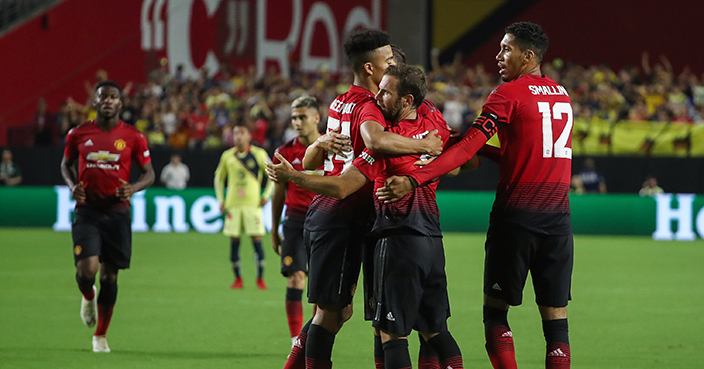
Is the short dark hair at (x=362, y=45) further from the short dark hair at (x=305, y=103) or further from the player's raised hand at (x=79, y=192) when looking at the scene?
the player's raised hand at (x=79, y=192)

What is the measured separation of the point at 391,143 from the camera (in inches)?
193

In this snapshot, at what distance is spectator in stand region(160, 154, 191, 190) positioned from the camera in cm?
2211

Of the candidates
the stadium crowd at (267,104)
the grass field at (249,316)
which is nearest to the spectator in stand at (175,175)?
the stadium crowd at (267,104)

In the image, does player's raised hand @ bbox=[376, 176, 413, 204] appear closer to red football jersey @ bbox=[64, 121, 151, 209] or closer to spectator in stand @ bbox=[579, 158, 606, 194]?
red football jersey @ bbox=[64, 121, 151, 209]

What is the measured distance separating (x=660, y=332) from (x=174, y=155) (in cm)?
1566

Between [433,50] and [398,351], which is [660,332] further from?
[433,50]

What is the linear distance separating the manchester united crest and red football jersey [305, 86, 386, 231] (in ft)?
10.4

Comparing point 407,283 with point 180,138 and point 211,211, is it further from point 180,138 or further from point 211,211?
point 180,138

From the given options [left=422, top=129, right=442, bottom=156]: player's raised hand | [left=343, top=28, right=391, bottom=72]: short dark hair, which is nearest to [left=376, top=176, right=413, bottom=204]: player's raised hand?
[left=422, top=129, right=442, bottom=156]: player's raised hand

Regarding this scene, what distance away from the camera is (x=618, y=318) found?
32.9 feet

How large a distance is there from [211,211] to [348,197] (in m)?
15.8

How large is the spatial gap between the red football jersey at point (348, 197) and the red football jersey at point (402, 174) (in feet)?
0.75

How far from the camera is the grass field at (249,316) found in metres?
7.69

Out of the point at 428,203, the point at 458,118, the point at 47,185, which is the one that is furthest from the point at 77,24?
the point at 428,203
